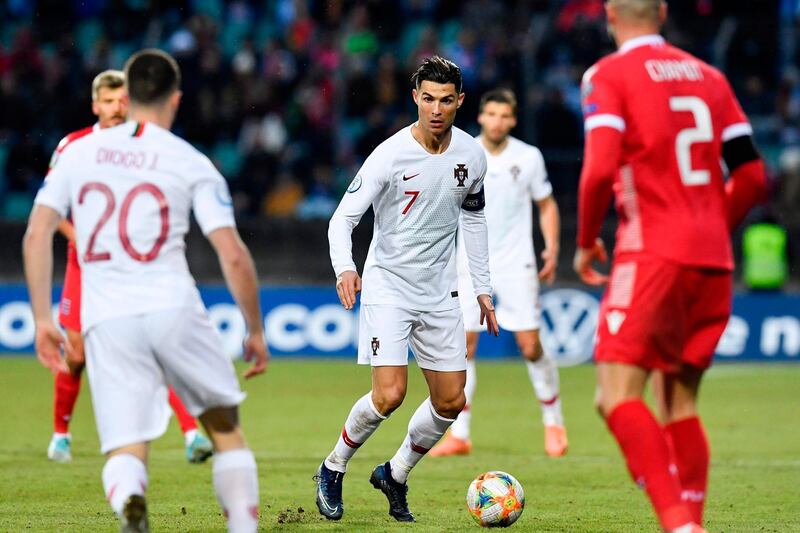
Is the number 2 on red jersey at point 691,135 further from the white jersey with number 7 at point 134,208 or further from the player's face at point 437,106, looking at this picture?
the player's face at point 437,106

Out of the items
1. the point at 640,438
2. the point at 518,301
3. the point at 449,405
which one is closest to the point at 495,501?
the point at 449,405

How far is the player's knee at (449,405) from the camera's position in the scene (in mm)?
7082

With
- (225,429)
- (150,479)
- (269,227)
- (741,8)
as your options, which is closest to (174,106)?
(225,429)

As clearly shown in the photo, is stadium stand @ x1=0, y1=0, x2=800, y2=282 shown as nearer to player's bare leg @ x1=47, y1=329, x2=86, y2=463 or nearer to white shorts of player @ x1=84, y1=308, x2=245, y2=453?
player's bare leg @ x1=47, y1=329, x2=86, y2=463

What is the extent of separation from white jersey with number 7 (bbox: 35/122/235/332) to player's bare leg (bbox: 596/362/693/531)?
1635 millimetres

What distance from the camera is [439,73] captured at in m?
7.01

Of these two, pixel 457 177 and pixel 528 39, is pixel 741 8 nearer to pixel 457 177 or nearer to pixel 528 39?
pixel 528 39

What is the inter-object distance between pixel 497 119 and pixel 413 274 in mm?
3353

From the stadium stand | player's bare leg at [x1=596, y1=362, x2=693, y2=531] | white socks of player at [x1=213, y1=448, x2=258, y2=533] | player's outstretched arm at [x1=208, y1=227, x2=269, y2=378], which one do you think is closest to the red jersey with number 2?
player's bare leg at [x1=596, y1=362, x2=693, y2=531]

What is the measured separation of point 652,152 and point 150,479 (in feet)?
15.0

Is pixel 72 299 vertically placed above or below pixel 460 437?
above

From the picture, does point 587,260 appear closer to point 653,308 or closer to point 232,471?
point 653,308

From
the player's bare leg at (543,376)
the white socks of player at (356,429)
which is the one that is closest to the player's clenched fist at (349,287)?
the white socks of player at (356,429)

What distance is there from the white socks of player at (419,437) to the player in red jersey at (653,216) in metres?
1.89
